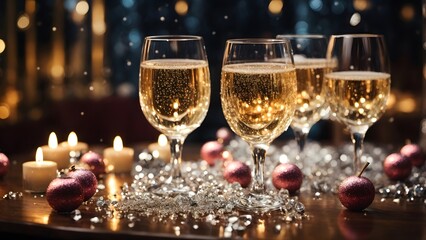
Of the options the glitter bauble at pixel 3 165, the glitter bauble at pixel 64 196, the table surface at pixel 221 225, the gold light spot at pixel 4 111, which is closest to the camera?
the table surface at pixel 221 225

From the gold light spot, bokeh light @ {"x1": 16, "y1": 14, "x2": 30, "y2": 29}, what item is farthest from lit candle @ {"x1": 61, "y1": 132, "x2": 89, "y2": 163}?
bokeh light @ {"x1": 16, "y1": 14, "x2": 30, "y2": 29}

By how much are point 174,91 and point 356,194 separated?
1.38 ft

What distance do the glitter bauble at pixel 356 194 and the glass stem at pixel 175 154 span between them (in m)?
0.37

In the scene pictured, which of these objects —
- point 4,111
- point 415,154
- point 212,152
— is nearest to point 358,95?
point 415,154

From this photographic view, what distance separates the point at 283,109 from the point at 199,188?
29 centimetres

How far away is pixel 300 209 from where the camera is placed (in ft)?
4.59

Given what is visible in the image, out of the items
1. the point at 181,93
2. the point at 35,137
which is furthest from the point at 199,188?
the point at 35,137

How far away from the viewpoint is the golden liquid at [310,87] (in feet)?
5.65

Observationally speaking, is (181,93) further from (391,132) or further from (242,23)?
(242,23)

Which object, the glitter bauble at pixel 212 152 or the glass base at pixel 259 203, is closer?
the glass base at pixel 259 203

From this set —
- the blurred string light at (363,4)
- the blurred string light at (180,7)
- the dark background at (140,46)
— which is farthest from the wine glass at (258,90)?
the blurred string light at (363,4)

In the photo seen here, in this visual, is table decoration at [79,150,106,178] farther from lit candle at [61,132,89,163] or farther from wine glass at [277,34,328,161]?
wine glass at [277,34,328,161]

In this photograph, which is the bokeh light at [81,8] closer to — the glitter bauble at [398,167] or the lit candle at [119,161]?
the lit candle at [119,161]

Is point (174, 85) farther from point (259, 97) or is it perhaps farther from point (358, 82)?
point (358, 82)
